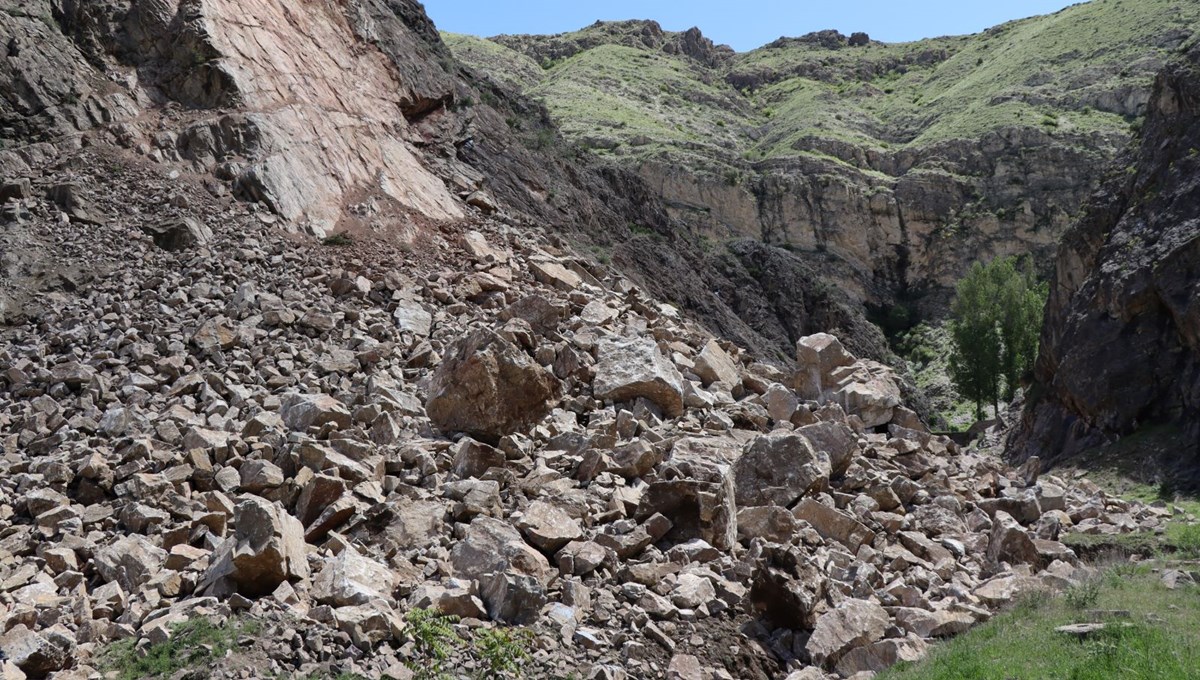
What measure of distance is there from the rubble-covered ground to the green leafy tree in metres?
33.1

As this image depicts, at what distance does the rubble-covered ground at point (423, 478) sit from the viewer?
7.30m

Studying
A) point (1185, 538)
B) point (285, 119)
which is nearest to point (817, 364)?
point (1185, 538)

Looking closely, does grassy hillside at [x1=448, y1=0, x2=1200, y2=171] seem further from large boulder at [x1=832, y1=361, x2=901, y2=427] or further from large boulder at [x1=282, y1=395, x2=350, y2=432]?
large boulder at [x1=282, y1=395, x2=350, y2=432]

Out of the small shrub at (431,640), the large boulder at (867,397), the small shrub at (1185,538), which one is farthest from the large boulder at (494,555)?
the small shrub at (1185,538)

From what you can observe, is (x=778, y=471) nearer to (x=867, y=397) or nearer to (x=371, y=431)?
(x=867, y=397)

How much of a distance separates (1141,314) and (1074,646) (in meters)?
21.5

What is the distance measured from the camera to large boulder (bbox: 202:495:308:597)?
7168mm

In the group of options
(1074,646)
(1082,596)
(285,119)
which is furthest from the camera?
(285,119)

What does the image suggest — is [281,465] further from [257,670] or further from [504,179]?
[504,179]

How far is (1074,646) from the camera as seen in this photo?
733 centimetres

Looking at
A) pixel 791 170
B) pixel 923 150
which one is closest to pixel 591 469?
pixel 791 170

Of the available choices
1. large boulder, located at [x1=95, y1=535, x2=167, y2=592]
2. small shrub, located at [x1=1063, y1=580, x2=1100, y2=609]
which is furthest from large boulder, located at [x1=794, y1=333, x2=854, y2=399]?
large boulder, located at [x1=95, y1=535, x2=167, y2=592]

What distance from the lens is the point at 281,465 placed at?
9.32 meters

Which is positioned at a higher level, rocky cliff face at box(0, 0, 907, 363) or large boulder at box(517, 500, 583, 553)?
rocky cliff face at box(0, 0, 907, 363)
